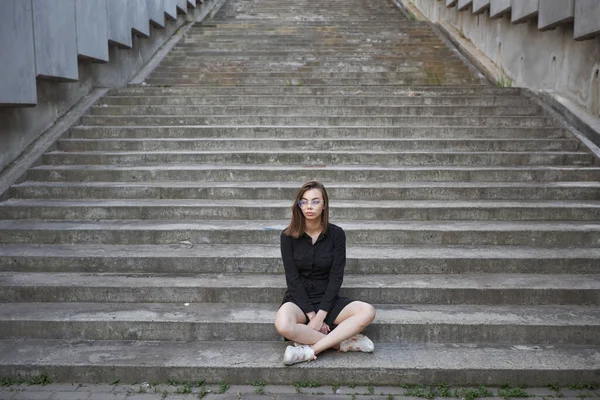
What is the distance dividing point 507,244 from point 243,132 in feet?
12.6

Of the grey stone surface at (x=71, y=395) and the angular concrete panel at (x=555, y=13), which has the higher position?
the angular concrete panel at (x=555, y=13)

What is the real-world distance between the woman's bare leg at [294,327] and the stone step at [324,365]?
179mm

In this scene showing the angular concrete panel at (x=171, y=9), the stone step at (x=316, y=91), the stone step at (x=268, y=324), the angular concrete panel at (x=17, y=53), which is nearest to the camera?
the stone step at (x=268, y=324)

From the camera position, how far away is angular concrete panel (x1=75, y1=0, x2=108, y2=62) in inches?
301

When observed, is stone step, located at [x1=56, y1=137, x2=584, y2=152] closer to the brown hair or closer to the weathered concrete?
the brown hair

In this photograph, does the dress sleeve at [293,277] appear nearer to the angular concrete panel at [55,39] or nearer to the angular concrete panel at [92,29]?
the angular concrete panel at [55,39]

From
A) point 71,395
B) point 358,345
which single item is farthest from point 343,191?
point 71,395

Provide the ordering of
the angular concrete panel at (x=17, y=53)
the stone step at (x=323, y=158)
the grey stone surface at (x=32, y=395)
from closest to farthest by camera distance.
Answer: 1. the grey stone surface at (x=32, y=395)
2. the angular concrete panel at (x=17, y=53)
3. the stone step at (x=323, y=158)

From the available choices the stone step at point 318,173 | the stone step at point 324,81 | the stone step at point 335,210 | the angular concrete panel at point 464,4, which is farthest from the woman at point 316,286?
the angular concrete panel at point 464,4

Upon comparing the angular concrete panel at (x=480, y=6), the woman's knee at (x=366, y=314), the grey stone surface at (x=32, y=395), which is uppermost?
the angular concrete panel at (x=480, y=6)

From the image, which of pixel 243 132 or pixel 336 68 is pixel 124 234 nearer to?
pixel 243 132

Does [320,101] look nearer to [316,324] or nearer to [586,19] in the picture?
[586,19]

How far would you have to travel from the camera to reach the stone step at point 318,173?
625cm

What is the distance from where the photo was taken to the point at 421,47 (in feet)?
38.9
